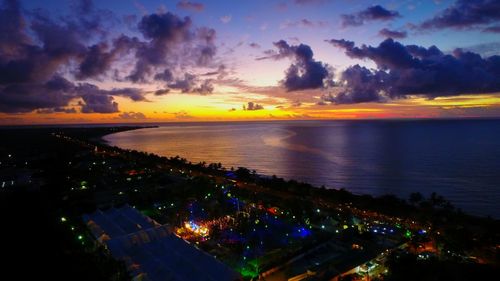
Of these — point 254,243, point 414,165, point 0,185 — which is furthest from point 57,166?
point 414,165

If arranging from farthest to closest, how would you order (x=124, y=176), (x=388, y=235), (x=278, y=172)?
(x=278, y=172)
(x=124, y=176)
(x=388, y=235)

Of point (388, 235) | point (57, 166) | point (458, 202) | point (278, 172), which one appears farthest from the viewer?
point (278, 172)

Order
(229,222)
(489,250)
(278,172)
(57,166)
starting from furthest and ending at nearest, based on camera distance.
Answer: (278,172) < (57,166) < (229,222) < (489,250)

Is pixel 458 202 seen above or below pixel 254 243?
below

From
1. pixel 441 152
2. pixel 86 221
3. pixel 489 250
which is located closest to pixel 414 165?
pixel 441 152

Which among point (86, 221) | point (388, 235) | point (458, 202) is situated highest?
point (86, 221)

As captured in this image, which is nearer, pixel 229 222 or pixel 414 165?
pixel 229 222

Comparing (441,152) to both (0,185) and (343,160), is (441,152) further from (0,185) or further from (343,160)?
(0,185)

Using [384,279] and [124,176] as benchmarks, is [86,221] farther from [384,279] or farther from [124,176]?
[124,176]

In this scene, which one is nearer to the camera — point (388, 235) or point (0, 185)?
point (388, 235)
